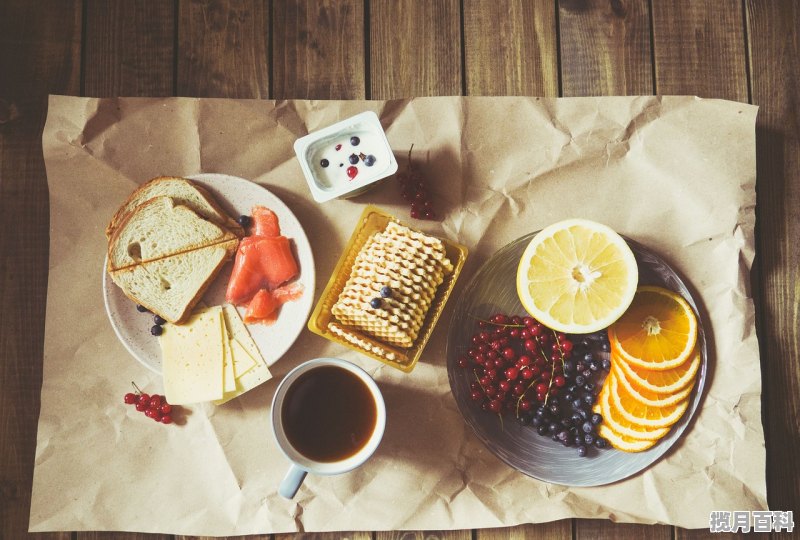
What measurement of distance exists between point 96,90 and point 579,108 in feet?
5.05

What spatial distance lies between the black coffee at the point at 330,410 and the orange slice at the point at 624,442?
68 cm

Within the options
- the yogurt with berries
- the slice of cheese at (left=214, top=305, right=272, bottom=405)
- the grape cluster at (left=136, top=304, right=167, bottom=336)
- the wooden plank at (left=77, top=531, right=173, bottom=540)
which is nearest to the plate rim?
the yogurt with berries

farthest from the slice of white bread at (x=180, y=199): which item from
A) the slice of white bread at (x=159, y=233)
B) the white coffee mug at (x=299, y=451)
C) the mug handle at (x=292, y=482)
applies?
the mug handle at (x=292, y=482)

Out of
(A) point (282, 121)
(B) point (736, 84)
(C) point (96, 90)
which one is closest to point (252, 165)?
(A) point (282, 121)

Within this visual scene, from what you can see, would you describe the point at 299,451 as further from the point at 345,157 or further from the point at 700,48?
the point at 700,48

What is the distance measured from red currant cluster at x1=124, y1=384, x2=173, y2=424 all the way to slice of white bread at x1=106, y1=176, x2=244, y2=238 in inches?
19.7

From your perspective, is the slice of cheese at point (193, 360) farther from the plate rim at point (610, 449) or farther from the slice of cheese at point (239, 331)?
the plate rim at point (610, 449)

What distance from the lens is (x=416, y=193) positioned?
185 cm

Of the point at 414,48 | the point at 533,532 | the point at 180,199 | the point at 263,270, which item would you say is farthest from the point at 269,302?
the point at 533,532

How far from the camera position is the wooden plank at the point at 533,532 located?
73.9 inches

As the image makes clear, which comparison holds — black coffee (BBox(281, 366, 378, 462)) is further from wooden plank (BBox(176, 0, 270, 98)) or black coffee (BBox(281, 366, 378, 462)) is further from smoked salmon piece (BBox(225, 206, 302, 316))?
wooden plank (BBox(176, 0, 270, 98))

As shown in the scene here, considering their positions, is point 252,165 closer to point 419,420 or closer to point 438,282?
point 438,282

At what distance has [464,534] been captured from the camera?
6.16 ft

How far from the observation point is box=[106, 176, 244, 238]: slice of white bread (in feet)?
5.96
